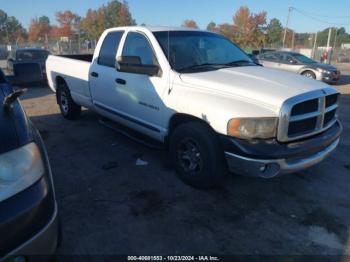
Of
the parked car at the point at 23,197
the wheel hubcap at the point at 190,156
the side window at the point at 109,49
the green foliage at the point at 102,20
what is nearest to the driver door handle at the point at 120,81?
the side window at the point at 109,49

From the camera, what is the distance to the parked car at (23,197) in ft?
5.57

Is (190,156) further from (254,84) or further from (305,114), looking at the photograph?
(305,114)

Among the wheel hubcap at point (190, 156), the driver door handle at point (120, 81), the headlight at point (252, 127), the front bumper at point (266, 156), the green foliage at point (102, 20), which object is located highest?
the green foliage at point (102, 20)

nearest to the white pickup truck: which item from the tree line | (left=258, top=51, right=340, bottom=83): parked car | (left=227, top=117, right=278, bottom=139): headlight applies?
(left=227, top=117, right=278, bottom=139): headlight

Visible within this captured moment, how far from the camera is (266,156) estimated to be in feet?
9.63

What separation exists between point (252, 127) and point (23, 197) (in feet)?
6.76

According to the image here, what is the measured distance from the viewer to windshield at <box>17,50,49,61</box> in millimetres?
12493

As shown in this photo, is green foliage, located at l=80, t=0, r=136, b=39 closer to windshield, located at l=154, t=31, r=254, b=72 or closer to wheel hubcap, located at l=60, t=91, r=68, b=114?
wheel hubcap, located at l=60, t=91, r=68, b=114

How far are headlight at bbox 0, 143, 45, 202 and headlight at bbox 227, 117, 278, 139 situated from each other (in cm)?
180

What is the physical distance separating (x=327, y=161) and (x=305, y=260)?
8.10 feet

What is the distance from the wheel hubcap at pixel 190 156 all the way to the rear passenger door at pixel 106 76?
146 cm

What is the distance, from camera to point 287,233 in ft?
9.71

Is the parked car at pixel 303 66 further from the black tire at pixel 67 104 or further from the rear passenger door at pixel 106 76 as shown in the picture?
the rear passenger door at pixel 106 76

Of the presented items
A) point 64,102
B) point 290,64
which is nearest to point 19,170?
point 64,102
